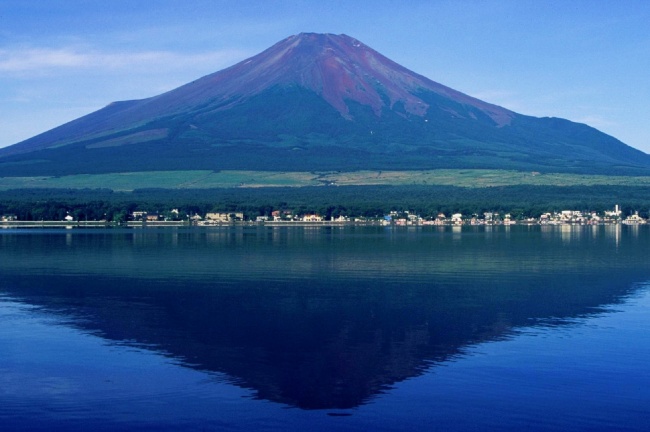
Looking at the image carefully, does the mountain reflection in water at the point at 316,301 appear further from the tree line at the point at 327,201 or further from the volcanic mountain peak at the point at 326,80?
the volcanic mountain peak at the point at 326,80

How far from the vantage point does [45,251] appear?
41812 mm

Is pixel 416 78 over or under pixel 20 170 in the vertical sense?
over

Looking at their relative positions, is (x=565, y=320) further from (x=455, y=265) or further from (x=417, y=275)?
(x=455, y=265)

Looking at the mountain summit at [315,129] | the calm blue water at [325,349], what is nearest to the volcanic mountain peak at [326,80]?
the mountain summit at [315,129]

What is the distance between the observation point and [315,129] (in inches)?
5827

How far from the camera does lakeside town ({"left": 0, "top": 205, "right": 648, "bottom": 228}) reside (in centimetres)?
8841

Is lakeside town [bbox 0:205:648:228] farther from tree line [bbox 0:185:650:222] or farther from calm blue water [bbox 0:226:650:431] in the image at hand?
calm blue water [bbox 0:226:650:431]

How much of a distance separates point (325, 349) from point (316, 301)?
6.31 m

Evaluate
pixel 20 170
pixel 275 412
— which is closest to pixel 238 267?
pixel 275 412

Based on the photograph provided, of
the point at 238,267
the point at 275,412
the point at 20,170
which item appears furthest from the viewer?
the point at 20,170

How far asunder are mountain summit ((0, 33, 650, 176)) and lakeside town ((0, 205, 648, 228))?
1367 inches

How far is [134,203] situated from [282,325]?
81.5 m

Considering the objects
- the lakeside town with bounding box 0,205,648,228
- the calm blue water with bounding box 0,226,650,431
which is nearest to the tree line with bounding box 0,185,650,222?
the lakeside town with bounding box 0,205,648,228

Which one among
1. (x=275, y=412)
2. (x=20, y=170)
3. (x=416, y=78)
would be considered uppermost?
(x=416, y=78)
